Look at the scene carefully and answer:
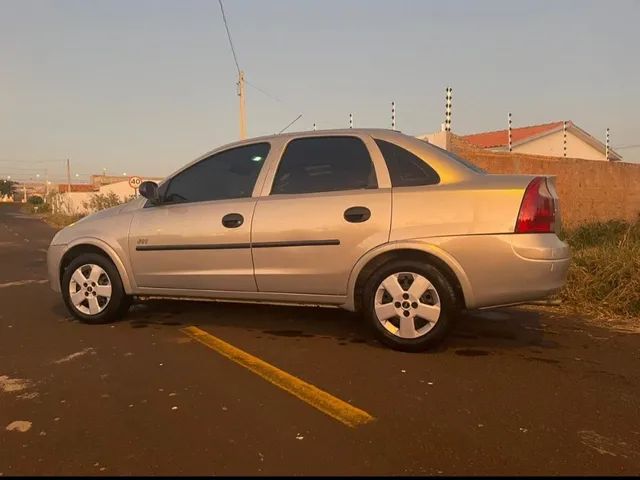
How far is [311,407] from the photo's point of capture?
10.2 feet

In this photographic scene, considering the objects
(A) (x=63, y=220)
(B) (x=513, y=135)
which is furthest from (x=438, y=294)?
(A) (x=63, y=220)

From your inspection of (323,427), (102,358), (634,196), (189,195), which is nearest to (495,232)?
(323,427)

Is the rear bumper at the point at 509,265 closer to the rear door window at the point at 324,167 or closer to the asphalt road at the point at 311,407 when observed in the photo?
the asphalt road at the point at 311,407

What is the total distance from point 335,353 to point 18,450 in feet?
7.19

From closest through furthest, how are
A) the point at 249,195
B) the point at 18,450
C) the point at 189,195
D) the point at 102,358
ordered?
the point at 18,450 → the point at 102,358 → the point at 249,195 → the point at 189,195

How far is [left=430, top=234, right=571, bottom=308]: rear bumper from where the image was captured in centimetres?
373

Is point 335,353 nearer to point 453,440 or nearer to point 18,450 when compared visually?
point 453,440

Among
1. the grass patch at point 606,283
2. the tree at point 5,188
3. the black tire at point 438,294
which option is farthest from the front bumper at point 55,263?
the tree at point 5,188

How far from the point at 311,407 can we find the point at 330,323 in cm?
194

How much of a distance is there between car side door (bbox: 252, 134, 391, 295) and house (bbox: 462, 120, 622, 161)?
22872mm

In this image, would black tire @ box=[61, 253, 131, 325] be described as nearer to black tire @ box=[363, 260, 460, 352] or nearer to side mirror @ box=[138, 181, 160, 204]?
side mirror @ box=[138, 181, 160, 204]

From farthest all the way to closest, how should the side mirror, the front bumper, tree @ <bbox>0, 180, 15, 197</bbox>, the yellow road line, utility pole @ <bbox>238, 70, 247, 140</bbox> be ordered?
1. tree @ <bbox>0, 180, 15, 197</bbox>
2. utility pole @ <bbox>238, 70, 247, 140</bbox>
3. the front bumper
4. the side mirror
5. the yellow road line

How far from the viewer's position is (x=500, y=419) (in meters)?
2.94

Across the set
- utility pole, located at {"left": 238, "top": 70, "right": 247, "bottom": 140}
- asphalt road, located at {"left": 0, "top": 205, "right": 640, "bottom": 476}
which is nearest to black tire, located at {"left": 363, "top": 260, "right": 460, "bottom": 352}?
asphalt road, located at {"left": 0, "top": 205, "right": 640, "bottom": 476}
